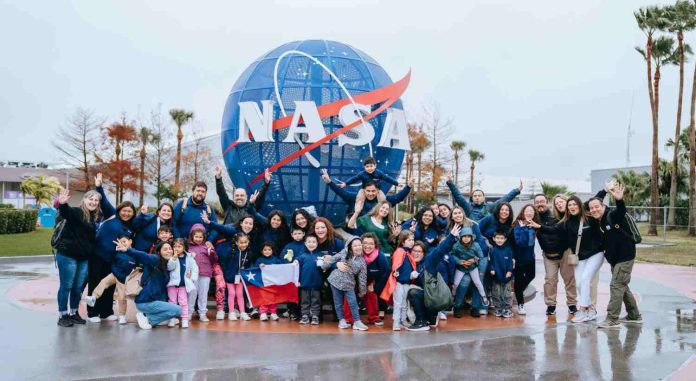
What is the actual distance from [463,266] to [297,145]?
10.7 ft

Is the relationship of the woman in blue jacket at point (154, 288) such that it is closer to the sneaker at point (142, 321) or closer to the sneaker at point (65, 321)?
the sneaker at point (142, 321)

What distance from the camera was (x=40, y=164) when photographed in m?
60.7

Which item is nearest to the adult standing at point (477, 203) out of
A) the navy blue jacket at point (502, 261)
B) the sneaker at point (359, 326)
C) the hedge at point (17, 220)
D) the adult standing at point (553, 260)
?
the adult standing at point (553, 260)

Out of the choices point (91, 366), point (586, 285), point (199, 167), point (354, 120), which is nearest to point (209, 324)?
point (91, 366)

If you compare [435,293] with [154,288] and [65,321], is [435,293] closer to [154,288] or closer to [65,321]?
[154,288]

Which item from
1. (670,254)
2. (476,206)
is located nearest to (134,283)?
(476,206)

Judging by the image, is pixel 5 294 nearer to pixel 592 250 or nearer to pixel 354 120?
pixel 354 120

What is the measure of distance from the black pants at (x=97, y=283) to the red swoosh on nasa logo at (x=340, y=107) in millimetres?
2945

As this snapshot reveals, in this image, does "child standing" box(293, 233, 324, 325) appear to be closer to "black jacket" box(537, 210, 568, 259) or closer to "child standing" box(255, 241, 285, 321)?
Result: "child standing" box(255, 241, 285, 321)

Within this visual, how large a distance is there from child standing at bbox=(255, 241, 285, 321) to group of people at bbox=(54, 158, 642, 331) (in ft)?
Result: 0.05

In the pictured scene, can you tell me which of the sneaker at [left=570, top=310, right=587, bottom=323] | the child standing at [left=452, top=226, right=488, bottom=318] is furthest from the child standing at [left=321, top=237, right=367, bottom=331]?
the sneaker at [left=570, top=310, right=587, bottom=323]

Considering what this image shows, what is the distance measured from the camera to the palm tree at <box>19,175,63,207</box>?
34.2 m

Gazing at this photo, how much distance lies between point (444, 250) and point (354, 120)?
317cm

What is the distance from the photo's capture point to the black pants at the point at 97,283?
813cm
